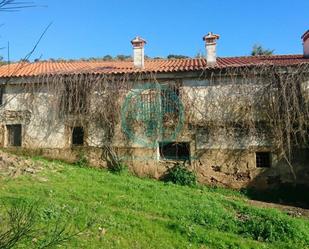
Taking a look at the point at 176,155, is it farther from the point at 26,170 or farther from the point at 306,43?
the point at 306,43

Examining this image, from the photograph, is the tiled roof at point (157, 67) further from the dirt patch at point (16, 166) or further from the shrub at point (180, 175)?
the shrub at point (180, 175)

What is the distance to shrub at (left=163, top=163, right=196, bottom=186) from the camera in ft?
49.2

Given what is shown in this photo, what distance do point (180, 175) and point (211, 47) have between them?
5.60 m

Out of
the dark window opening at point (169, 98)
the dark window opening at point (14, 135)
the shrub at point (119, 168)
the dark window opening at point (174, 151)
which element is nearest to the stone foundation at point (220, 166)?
the shrub at point (119, 168)

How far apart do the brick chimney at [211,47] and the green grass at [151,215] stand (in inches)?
237

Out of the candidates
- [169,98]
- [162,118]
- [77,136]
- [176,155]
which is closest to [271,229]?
[176,155]

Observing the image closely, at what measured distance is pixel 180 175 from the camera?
15125 millimetres

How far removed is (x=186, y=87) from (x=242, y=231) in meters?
7.38

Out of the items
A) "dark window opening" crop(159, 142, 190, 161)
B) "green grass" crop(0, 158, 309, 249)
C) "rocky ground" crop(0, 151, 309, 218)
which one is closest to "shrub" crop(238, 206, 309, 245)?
"green grass" crop(0, 158, 309, 249)

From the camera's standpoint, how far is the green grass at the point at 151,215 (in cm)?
909

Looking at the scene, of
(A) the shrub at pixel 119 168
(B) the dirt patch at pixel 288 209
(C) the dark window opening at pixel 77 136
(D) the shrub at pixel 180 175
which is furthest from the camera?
(C) the dark window opening at pixel 77 136

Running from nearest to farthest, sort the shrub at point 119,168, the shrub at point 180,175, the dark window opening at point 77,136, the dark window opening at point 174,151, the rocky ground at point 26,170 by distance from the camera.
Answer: the rocky ground at point 26,170 < the shrub at point 180,175 < the shrub at point 119,168 < the dark window opening at point 174,151 < the dark window opening at point 77,136

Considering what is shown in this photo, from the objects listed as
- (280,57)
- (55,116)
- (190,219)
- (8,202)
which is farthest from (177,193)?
(280,57)

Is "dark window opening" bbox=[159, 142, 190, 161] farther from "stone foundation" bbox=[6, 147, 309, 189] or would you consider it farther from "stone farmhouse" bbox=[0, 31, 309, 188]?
"stone foundation" bbox=[6, 147, 309, 189]
